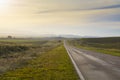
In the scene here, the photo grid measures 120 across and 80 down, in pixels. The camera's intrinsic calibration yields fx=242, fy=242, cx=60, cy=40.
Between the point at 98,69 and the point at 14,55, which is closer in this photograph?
the point at 98,69

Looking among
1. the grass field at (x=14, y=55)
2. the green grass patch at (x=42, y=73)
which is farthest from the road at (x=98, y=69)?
the grass field at (x=14, y=55)

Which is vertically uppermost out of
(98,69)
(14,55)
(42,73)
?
(42,73)

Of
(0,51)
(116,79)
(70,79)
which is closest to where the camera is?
(116,79)

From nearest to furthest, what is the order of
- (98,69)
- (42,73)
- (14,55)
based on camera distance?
(42,73) → (98,69) → (14,55)

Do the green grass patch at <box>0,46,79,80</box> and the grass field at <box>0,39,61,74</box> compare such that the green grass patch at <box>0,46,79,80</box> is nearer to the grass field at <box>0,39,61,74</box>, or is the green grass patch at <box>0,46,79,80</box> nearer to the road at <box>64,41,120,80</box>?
the road at <box>64,41,120,80</box>

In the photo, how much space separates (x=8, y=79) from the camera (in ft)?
53.6

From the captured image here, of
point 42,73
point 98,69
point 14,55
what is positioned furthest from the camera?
point 14,55

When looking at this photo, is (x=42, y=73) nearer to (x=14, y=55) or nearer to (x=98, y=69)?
(x=98, y=69)

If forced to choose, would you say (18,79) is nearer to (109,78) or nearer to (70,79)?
(70,79)

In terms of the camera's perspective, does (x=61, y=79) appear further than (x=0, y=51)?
No

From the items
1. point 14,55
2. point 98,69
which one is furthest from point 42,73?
point 14,55

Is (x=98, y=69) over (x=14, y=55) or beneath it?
over

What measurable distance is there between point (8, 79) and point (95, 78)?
5.87 metres

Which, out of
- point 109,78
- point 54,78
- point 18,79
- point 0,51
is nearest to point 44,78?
point 54,78
